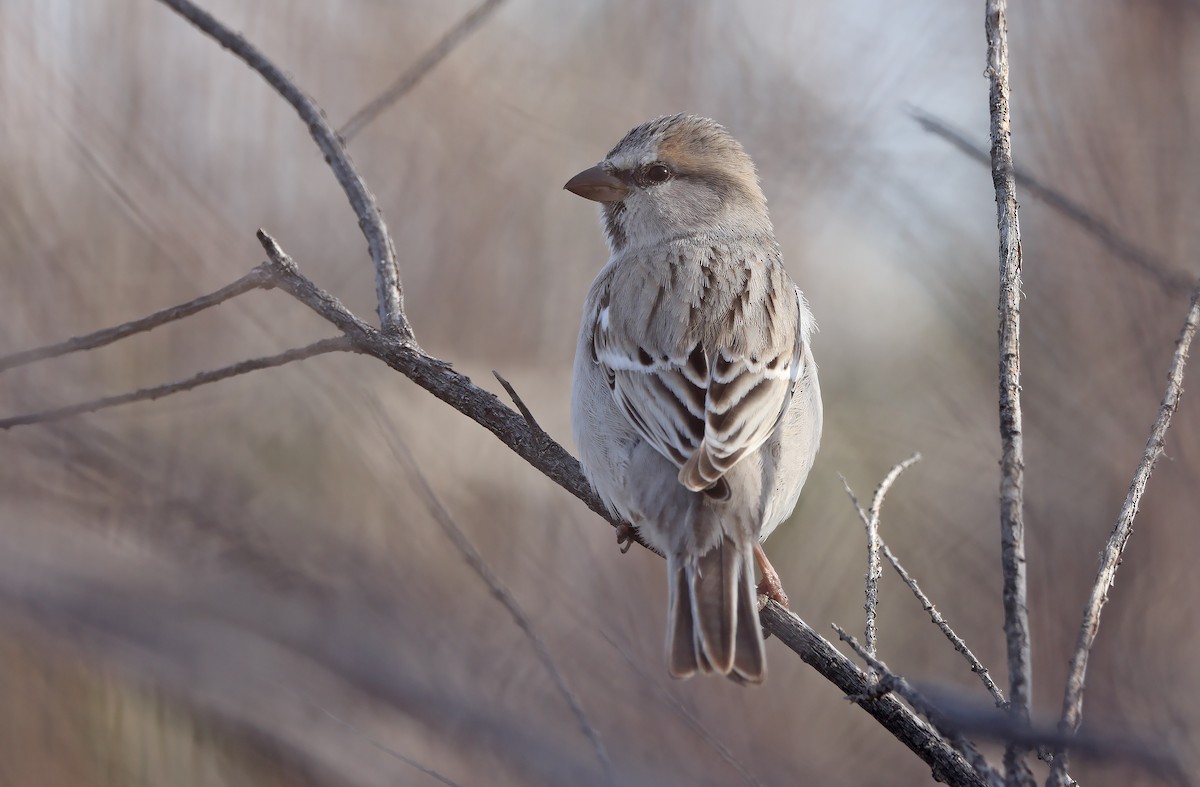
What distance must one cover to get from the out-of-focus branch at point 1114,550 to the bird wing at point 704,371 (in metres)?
1.05

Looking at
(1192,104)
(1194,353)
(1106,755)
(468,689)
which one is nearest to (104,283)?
(468,689)

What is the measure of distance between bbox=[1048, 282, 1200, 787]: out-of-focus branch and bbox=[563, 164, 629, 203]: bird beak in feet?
7.45

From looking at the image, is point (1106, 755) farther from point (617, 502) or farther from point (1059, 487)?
point (1059, 487)

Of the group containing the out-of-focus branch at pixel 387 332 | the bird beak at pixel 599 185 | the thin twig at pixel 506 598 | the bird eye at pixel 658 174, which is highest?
the bird eye at pixel 658 174

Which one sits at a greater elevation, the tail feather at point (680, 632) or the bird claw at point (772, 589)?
the bird claw at point (772, 589)

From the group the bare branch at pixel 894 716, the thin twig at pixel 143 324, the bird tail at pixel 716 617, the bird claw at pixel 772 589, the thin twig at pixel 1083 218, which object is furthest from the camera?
the bird claw at pixel 772 589

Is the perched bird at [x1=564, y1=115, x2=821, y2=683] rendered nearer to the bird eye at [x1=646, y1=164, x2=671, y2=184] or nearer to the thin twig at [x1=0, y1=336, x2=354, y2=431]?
the bird eye at [x1=646, y1=164, x2=671, y2=184]

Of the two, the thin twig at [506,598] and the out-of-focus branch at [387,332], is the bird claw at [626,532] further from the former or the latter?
the thin twig at [506,598]

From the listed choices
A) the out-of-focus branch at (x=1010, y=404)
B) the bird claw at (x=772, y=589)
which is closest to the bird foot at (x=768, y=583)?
the bird claw at (x=772, y=589)

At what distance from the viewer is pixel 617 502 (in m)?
2.96

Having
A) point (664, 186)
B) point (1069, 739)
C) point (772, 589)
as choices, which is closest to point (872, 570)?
point (772, 589)

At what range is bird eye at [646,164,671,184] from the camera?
13.0 feet

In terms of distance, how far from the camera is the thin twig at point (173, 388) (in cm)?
225

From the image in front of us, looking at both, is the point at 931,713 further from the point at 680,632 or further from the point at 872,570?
the point at 680,632
